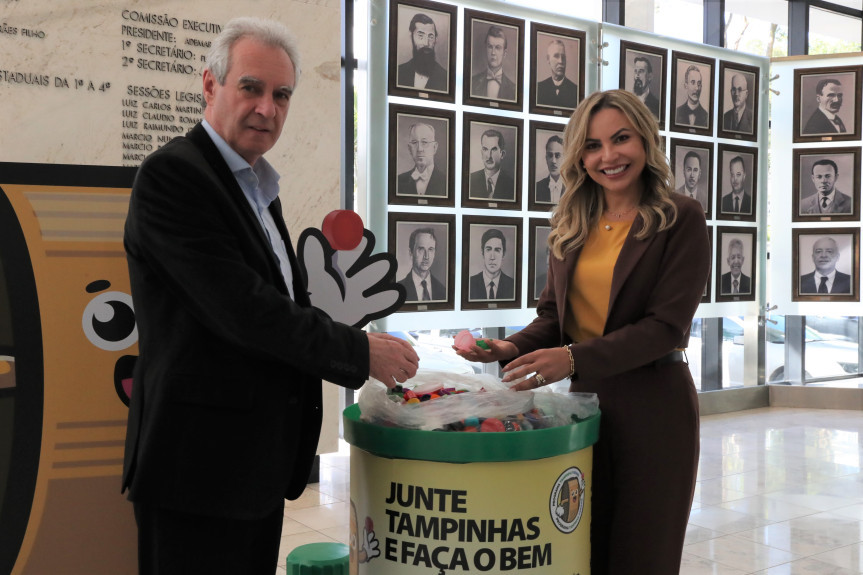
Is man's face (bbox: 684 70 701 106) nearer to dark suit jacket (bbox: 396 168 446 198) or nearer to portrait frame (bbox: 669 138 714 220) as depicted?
portrait frame (bbox: 669 138 714 220)

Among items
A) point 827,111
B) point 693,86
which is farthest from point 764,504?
point 827,111

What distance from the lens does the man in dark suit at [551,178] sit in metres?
6.29

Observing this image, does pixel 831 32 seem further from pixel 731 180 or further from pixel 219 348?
pixel 219 348

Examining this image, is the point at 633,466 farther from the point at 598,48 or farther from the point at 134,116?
the point at 598,48

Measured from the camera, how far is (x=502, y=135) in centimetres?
604

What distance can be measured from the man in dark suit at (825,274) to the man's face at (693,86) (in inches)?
76.2

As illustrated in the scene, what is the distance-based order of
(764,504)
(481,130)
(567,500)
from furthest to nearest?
1. (481,130)
2. (764,504)
3. (567,500)

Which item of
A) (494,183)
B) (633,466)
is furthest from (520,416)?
(494,183)

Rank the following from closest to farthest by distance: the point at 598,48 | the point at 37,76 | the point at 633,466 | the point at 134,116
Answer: the point at 633,466 < the point at 37,76 < the point at 134,116 < the point at 598,48

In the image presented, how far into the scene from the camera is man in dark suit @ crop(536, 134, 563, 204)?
20.6 feet

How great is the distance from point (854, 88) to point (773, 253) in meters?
1.74

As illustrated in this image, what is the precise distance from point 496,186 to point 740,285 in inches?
121

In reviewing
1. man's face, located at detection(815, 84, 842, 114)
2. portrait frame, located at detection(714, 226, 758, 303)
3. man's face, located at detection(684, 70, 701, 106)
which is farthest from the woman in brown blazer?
man's face, located at detection(815, 84, 842, 114)

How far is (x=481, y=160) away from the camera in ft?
19.5
